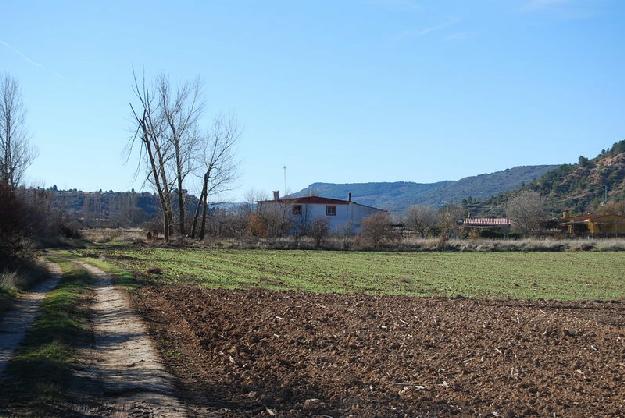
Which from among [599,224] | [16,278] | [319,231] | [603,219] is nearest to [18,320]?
[16,278]

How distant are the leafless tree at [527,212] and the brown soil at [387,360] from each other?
350 feet

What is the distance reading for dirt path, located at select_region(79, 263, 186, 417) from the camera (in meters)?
8.88

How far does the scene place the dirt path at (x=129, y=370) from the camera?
8.88 metres

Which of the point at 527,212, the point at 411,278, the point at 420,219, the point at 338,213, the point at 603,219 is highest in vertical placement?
the point at 527,212

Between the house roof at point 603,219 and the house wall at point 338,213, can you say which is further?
the house roof at point 603,219

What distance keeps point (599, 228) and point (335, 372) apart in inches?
4386

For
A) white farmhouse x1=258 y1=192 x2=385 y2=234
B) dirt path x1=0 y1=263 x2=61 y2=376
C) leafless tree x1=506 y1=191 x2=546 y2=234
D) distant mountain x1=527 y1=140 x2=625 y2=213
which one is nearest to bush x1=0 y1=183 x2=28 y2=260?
dirt path x1=0 y1=263 x2=61 y2=376

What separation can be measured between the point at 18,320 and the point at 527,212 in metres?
119

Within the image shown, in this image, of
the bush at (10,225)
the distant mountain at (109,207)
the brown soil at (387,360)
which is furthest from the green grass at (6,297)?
the distant mountain at (109,207)

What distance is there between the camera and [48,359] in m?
11.6

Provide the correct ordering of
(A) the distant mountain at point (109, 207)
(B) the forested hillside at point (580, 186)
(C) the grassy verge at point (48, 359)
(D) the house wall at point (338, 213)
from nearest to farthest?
(C) the grassy verge at point (48, 359)
(D) the house wall at point (338, 213)
(A) the distant mountain at point (109, 207)
(B) the forested hillside at point (580, 186)

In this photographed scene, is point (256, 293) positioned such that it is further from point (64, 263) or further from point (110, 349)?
point (64, 263)

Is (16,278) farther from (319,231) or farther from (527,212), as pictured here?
(527,212)

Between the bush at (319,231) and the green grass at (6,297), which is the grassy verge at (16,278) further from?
the bush at (319,231)
